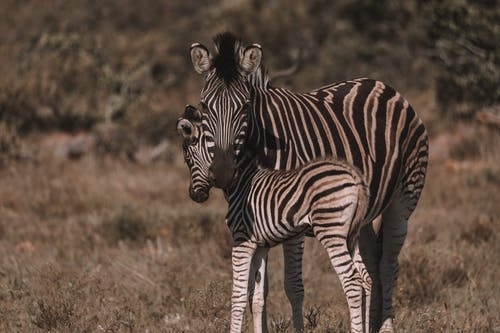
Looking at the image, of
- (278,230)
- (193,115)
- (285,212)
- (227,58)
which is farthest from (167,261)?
(285,212)

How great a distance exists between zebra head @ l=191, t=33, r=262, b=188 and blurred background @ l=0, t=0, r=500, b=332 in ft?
5.91

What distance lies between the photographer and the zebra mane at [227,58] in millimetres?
6082

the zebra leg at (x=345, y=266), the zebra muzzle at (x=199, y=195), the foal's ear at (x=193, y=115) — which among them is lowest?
the zebra leg at (x=345, y=266)

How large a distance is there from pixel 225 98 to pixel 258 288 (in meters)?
1.45

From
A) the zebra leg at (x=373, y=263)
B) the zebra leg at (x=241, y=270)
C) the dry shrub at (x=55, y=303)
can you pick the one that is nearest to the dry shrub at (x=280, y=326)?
the zebra leg at (x=373, y=263)

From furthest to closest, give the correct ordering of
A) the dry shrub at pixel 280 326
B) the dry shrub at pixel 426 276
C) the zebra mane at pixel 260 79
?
the dry shrub at pixel 426 276 → the dry shrub at pixel 280 326 → the zebra mane at pixel 260 79

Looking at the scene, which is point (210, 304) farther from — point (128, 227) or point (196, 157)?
point (128, 227)

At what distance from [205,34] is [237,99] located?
23.9 meters

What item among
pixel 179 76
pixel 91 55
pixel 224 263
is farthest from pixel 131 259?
pixel 179 76

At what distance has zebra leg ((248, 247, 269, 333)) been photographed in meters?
6.07

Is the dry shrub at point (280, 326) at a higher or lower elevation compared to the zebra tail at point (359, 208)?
lower

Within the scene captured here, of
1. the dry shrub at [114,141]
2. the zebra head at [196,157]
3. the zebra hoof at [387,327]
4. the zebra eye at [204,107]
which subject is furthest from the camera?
the dry shrub at [114,141]

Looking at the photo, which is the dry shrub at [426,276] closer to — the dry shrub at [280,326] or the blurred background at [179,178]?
the blurred background at [179,178]

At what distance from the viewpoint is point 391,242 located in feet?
23.9
